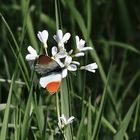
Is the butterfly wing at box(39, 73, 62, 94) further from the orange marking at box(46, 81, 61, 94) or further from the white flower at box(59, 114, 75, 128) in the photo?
the white flower at box(59, 114, 75, 128)

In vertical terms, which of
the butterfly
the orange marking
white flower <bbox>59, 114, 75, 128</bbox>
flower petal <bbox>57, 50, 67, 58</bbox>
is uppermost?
flower petal <bbox>57, 50, 67, 58</bbox>

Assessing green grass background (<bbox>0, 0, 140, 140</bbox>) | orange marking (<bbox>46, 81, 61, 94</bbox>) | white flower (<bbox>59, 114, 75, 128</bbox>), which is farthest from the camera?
green grass background (<bbox>0, 0, 140, 140</bbox>)

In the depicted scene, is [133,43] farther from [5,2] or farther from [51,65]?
[51,65]

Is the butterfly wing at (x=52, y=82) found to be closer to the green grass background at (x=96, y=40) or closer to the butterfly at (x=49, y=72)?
the butterfly at (x=49, y=72)

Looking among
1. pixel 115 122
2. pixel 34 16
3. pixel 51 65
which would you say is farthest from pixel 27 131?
pixel 34 16

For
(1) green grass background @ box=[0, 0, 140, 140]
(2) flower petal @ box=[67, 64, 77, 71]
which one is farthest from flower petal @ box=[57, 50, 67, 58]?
(1) green grass background @ box=[0, 0, 140, 140]

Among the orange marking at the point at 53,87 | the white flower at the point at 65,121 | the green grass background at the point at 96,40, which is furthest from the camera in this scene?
the green grass background at the point at 96,40

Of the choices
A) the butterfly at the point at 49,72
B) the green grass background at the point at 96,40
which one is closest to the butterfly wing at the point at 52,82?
the butterfly at the point at 49,72

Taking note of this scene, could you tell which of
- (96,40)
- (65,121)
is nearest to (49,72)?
(65,121)
